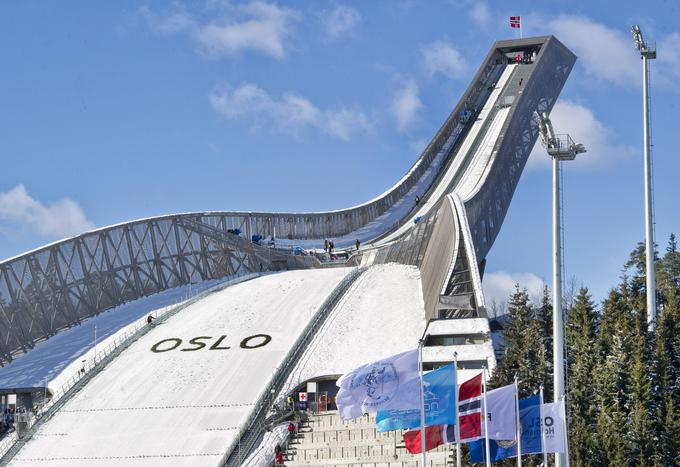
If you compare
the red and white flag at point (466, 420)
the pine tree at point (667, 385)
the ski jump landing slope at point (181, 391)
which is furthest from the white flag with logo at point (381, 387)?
the ski jump landing slope at point (181, 391)

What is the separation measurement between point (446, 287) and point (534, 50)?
203 ft

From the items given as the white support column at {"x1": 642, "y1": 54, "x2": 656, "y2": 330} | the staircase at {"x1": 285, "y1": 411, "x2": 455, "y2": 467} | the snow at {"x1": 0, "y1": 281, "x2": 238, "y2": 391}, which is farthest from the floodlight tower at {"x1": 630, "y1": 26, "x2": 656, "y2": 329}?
the snow at {"x1": 0, "y1": 281, "x2": 238, "y2": 391}

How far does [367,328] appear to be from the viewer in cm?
5538

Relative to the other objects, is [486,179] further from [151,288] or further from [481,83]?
[481,83]

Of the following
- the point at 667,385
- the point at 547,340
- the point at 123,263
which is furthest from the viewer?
the point at 123,263

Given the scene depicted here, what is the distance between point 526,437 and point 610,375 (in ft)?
31.0

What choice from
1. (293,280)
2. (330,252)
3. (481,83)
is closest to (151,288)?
(293,280)

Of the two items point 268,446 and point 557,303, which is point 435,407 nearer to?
point 557,303

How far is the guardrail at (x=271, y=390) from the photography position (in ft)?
143

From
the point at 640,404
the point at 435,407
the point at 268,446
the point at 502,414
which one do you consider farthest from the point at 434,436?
the point at 268,446

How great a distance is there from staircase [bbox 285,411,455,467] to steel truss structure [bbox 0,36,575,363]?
8.59 m

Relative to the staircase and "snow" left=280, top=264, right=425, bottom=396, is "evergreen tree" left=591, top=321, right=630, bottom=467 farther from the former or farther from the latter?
"snow" left=280, top=264, right=425, bottom=396

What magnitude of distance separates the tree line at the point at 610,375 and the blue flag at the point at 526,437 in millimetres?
4695

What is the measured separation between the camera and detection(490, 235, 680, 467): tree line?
3659 centimetres
